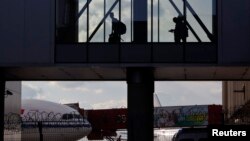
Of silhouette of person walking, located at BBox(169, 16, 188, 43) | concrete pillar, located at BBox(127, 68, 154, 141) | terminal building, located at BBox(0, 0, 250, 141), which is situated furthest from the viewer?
concrete pillar, located at BBox(127, 68, 154, 141)

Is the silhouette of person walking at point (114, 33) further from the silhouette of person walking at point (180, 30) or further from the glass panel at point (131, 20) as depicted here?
the silhouette of person walking at point (180, 30)

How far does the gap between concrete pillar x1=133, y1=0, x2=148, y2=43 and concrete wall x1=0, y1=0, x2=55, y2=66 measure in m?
4.21

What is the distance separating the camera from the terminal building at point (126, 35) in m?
34.0

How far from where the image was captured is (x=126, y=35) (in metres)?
34.6

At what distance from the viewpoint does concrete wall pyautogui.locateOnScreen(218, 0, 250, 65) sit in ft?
111

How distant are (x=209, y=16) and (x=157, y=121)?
122 ft

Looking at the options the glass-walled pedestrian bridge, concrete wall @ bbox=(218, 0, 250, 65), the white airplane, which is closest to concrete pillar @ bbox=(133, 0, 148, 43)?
the glass-walled pedestrian bridge

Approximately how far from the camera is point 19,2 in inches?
1366

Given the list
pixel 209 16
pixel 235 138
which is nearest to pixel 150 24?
pixel 209 16

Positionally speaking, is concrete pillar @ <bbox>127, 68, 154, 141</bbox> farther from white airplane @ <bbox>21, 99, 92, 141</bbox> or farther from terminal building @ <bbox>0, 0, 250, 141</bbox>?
white airplane @ <bbox>21, 99, 92, 141</bbox>

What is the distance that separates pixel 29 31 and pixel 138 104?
6980 millimetres

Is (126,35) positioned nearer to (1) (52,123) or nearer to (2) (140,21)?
(2) (140,21)

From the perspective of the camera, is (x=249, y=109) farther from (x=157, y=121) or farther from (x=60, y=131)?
(x=157, y=121)

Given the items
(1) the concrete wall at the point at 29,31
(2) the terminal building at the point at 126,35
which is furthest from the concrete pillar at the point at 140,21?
(1) the concrete wall at the point at 29,31
